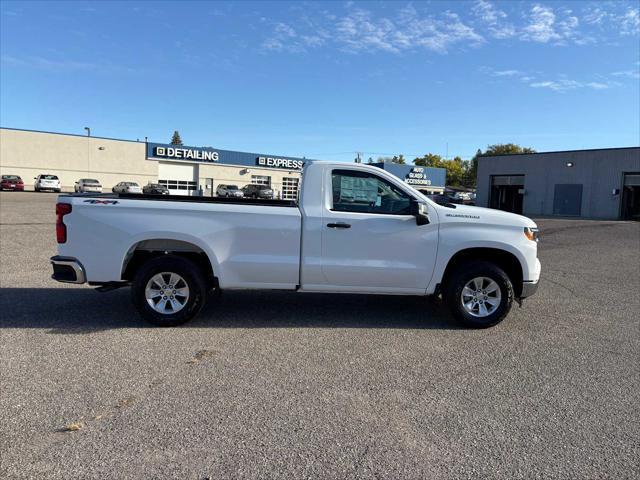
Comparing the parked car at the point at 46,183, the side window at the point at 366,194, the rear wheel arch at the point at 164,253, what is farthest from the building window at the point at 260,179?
the side window at the point at 366,194

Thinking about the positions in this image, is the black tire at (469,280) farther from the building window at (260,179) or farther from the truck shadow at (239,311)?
the building window at (260,179)

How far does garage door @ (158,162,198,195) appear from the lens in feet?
201

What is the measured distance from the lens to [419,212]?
5.94m

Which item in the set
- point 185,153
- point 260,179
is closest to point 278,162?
point 260,179

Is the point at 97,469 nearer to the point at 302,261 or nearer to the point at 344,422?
the point at 344,422

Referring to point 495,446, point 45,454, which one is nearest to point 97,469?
point 45,454

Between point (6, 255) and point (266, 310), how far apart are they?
7.44m

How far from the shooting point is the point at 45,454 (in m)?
3.13

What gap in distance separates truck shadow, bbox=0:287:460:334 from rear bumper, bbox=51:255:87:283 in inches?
23.0

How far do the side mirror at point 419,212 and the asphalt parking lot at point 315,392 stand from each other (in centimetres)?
136

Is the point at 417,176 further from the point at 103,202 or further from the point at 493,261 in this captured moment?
the point at 103,202

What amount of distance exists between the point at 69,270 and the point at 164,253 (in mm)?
1113

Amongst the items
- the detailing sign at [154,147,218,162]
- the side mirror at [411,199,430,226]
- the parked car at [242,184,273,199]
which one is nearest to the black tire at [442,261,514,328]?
the side mirror at [411,199,430,226]

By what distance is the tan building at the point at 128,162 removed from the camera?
2036 inches
